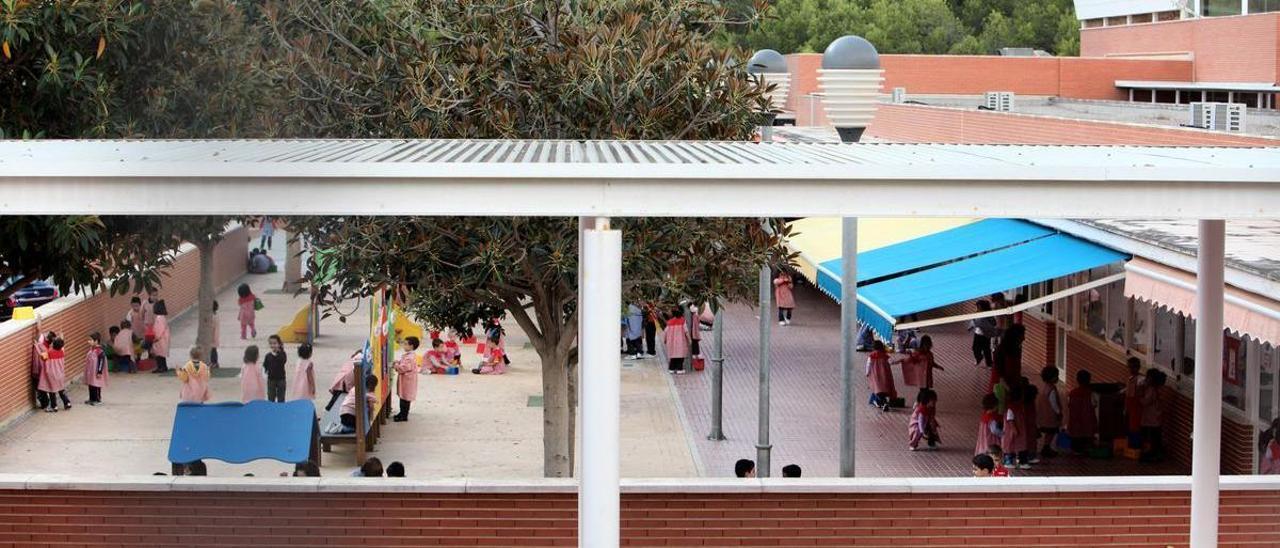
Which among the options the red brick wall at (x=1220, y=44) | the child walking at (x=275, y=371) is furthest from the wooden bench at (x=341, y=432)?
the red brick wall at (x=1220, y=44)

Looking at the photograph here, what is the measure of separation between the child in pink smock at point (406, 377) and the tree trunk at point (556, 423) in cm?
564

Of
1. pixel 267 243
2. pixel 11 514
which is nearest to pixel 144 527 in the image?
pixel 11 514

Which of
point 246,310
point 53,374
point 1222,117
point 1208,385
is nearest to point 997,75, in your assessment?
point 1222,117

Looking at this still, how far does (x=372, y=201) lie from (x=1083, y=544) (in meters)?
6.43

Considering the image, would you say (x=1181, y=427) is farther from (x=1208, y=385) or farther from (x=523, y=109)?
(x=1208, y=385)

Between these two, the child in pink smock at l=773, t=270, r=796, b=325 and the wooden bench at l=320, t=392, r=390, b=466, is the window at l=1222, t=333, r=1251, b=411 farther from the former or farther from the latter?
the child in pink smock at l=773, t=270, r=796, b=325

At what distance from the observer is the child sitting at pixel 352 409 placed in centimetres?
1603

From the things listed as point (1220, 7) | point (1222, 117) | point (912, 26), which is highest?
point (912, 26)

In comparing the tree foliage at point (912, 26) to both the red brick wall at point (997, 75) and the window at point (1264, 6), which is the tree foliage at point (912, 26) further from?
the window at point (1264, 6)

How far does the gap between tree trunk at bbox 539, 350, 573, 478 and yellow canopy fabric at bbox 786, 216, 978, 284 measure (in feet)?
19.4

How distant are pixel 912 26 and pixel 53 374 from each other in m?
55.2

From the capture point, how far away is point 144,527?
33.1 feet

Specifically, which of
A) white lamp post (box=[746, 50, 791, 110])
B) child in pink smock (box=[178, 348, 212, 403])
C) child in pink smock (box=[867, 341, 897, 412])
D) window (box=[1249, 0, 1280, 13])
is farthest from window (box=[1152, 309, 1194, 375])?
window (box=[1249, 0, 1280, 13])

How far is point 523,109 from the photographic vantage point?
40.1 feet
